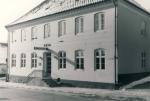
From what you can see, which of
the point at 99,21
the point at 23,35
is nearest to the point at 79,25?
the point at 99,21

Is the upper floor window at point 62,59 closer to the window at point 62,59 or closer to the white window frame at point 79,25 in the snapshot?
the window at point 62,59

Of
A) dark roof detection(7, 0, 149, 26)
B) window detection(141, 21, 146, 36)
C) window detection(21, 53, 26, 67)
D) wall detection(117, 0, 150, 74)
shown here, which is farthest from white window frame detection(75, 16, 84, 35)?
A: window detection(21, 53, 26, 67)

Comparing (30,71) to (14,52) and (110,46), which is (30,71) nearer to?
(14,52)

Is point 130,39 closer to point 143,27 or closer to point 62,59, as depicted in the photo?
point 143,27

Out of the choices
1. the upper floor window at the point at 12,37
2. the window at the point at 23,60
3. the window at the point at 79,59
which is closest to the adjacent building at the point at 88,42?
the window at the point at 79,59

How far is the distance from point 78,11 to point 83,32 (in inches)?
81.9

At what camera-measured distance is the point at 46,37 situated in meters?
29.0

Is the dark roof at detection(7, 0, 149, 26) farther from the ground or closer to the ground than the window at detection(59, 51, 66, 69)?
farther from the ground

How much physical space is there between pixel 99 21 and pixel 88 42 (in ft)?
7.15

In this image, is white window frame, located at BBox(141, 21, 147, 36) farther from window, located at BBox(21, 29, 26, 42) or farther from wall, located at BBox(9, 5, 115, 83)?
window, located at BBox(21, 29, 26, 42)

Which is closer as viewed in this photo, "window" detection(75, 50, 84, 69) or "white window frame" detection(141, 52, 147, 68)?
"window" detection(75, 50, 84, 69)

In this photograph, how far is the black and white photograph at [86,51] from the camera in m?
22.0


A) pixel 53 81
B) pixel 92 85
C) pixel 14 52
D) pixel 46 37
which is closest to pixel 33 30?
pixel 46 37

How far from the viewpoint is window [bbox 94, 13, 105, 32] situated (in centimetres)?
2317
